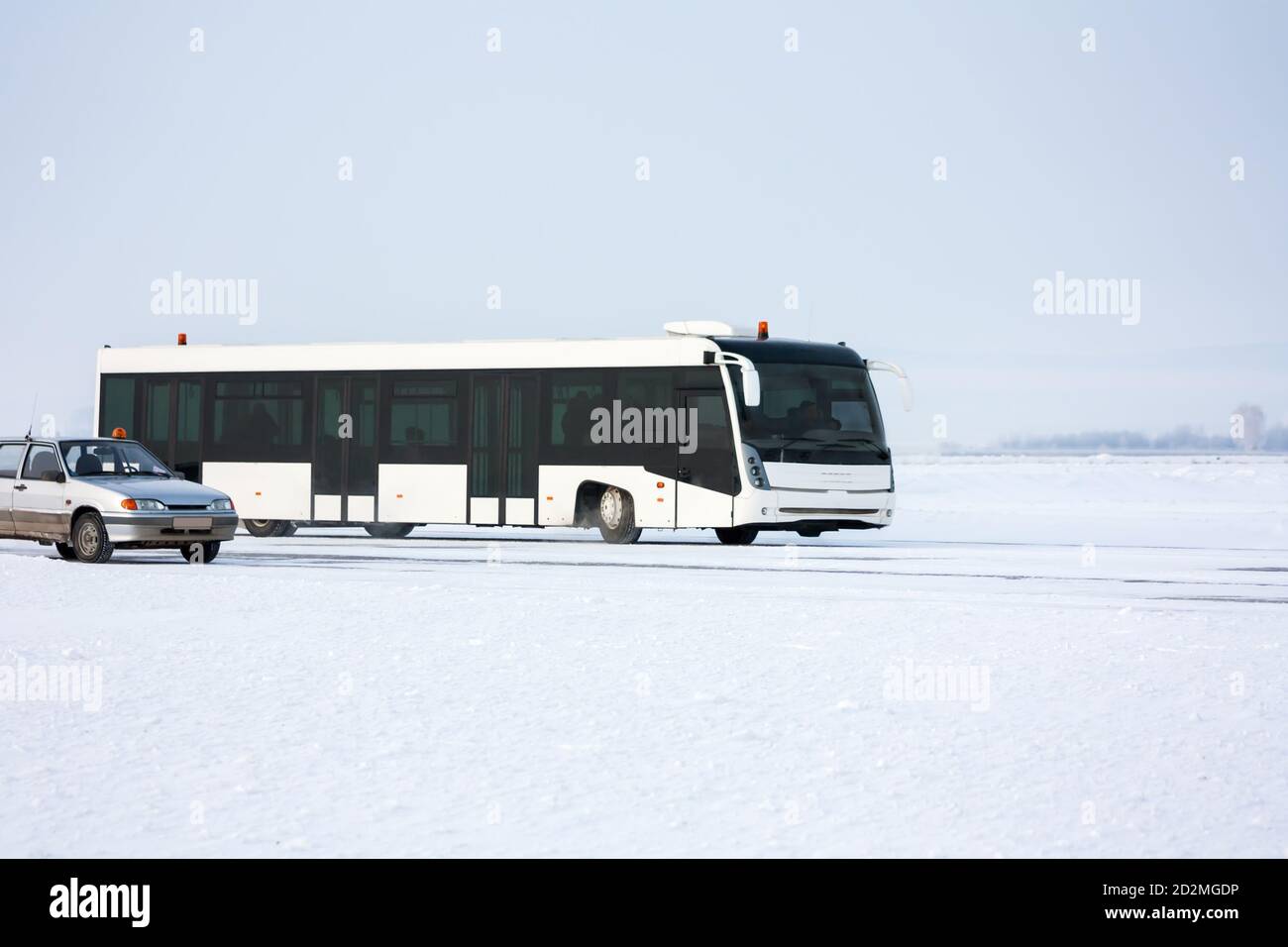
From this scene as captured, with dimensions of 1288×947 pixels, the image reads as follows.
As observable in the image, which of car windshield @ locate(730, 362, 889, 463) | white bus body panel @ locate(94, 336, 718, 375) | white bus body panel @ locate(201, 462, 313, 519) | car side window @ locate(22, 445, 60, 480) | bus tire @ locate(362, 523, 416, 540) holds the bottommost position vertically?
bus tire @ locate(362, 523, 416, 540)

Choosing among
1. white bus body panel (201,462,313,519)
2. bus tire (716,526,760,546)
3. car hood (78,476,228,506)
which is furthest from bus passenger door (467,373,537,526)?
car hood (78,476,228,506)

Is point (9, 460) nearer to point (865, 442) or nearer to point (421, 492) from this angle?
point (421, 492)

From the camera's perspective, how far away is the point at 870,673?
10406 millimetres

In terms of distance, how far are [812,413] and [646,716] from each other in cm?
1669

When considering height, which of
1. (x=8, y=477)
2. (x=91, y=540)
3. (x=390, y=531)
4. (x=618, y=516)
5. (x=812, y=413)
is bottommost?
(x=390, y=531)

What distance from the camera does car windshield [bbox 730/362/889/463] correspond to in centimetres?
2470

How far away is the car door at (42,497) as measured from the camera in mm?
20578

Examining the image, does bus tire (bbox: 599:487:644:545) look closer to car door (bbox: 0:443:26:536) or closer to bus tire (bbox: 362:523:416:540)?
bus tire (bbox: 362:523:416:540)

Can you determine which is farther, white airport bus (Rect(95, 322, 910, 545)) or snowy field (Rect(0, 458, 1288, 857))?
white airport bus (Rect(95, 322, 910, 545))

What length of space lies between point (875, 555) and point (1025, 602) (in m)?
7.80

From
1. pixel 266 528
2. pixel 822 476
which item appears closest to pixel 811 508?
pixel 822 476

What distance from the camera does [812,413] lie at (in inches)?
989

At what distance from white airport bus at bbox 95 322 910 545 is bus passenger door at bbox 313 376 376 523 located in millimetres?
30
